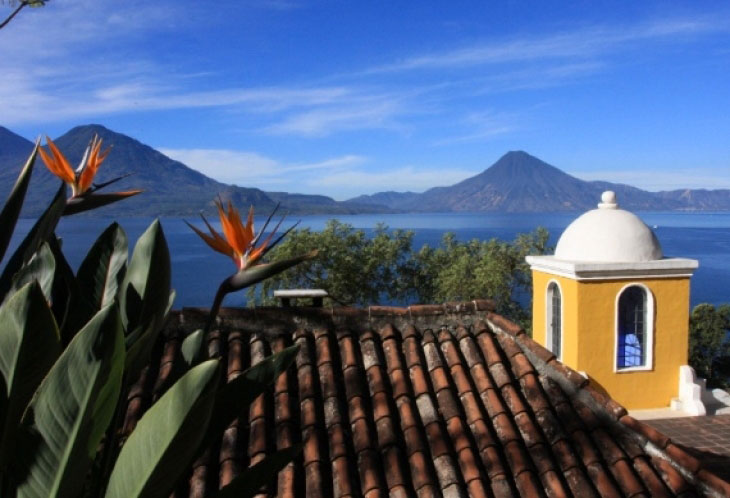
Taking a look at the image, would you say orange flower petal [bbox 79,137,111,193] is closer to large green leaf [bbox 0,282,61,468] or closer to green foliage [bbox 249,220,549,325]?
large green leaf [bbox 0,282,61,468]

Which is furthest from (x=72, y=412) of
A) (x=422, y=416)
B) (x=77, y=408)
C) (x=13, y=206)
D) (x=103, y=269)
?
(x=422, y=416)

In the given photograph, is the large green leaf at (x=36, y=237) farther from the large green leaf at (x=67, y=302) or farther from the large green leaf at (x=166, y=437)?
the large green leaf at (x=166, y=437)

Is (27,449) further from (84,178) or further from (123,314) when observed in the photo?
(84,178)

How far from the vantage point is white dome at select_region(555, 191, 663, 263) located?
30.7 feet

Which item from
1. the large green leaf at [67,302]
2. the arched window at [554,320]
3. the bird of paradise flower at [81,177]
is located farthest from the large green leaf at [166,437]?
the arched window at [554,320]

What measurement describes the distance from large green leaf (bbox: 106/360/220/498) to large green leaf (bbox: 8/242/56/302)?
790 millimetres

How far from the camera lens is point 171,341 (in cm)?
511

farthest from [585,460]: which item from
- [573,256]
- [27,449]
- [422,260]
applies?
[422,260]

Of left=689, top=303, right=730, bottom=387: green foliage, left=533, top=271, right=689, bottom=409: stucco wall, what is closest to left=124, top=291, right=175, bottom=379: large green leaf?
left=533, top=271, right=689, bottom=409: stucco wall

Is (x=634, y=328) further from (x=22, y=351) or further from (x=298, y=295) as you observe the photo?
(x=22, y=351)

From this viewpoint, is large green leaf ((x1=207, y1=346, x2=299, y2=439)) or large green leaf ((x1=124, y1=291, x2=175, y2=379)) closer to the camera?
large green leaf ((x1=124, y1=291, x2=175, y2=379))

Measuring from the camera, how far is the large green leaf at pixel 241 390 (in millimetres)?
2068

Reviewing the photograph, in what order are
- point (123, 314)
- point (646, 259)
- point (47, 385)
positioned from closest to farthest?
point (47, 385) < point (123, 314) < point (646, 259)

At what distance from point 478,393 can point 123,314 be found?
10.1ft
